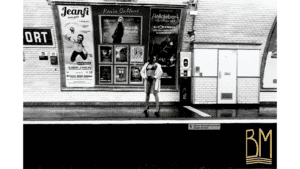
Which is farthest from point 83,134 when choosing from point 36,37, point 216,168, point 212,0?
point 212,0

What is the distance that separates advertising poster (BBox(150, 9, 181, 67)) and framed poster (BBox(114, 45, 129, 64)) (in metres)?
0.97

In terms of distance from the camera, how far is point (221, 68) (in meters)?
8.45

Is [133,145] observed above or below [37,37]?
below

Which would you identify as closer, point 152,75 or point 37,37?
point 152,75

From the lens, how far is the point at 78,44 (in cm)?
862

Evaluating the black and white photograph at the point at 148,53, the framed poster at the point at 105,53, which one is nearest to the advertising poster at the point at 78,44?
the black and white photograph at the point at 148,53

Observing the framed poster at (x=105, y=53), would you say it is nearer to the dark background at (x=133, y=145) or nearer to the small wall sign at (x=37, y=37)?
the small wall sign at (x=37, y=37)

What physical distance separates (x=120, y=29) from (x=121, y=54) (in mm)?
914

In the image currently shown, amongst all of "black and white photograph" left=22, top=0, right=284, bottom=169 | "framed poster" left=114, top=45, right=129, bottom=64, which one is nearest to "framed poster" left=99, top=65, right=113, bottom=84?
"black and white photograph" left=22, top=0, right=284, bottom=169

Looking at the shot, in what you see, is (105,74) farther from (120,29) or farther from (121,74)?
(120,29)

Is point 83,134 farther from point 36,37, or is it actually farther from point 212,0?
point 212,0

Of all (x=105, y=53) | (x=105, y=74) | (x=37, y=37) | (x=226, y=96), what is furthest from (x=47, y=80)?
(x=226, y=96)
